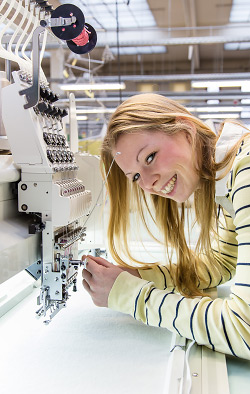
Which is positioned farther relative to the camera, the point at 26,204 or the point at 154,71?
the point at 154,71

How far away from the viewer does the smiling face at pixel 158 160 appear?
3.81ft

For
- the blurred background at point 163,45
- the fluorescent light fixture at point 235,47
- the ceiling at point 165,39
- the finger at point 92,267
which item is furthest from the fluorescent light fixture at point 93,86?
the finger at point 92,267

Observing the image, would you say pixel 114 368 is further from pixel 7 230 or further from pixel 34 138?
pixel 34 138

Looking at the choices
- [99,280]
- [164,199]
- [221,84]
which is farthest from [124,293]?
[221,84]

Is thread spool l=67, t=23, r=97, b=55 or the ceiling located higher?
the ceiling

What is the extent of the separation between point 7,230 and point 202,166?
595mm

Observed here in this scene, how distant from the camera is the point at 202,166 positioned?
1274 millimetres

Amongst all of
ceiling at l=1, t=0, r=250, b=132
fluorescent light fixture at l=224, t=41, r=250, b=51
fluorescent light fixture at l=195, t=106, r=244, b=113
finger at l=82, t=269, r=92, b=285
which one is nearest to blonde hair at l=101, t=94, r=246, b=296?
finger at l=82, t=269, r=92, b=285

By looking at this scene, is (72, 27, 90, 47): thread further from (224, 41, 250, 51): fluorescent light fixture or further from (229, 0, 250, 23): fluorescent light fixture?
(224, 41, 250, 51): fluorescent light fixture

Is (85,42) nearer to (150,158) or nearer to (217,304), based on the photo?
(150,158)

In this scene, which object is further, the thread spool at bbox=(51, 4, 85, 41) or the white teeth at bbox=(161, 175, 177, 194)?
the white teeth at bbox=(161, 175, 177, 194)

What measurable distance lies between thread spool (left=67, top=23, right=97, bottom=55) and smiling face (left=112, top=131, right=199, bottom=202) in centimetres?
31

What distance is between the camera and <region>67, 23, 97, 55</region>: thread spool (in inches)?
48.3

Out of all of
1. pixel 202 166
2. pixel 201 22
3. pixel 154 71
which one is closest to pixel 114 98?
pixel 201 22
